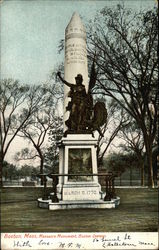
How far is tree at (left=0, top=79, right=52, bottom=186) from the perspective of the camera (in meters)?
21.6

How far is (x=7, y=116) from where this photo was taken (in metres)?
23.8

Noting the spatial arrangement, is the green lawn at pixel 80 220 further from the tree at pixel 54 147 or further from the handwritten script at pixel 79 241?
the tree at pixel 54 147

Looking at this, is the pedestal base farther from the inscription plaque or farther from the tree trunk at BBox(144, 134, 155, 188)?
the tree trunk at BBox(144, 134, 155, 188)

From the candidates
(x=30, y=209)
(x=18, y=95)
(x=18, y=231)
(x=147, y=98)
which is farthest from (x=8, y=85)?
(x=18, y=231)

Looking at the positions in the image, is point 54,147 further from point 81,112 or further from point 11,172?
point 81,112

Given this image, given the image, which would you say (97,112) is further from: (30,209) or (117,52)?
(117,52)

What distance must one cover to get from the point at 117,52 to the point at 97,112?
9.17 metres

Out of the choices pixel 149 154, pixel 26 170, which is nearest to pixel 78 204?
pixel 149 154

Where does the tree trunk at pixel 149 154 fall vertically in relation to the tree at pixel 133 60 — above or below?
below

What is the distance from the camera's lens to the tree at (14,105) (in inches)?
850

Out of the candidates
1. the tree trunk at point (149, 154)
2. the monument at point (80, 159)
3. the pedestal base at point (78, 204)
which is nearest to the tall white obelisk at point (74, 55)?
the monument at point (80, 159)

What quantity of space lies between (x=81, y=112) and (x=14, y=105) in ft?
41.7

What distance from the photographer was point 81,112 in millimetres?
11102

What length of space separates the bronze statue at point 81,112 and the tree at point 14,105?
10433 mm
